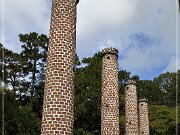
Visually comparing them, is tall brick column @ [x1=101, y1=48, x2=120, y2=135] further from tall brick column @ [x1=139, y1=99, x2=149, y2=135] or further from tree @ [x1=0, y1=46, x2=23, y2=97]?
tree @ [x1=0, y1=46, x2=23, y2=97]

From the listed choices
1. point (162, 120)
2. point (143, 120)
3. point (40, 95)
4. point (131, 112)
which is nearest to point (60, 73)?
point (131, 112)

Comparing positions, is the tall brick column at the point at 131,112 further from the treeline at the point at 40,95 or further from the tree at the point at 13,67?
the tree at the point at 13,67

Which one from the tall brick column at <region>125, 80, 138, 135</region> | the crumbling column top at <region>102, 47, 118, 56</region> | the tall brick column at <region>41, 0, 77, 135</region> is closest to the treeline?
the tall brick column at <region>125, 80, 138, 135</region>

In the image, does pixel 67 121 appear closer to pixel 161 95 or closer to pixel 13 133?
pixel 13 133

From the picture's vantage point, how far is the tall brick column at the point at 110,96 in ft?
51.4

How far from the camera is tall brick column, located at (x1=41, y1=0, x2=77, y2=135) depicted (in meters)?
8.95

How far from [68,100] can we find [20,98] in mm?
32811

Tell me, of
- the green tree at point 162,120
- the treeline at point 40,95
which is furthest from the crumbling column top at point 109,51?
the green tree at point 162,120

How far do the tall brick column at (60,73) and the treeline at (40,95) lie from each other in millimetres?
19563

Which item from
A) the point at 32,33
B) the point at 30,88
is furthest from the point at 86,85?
the point at 32,33

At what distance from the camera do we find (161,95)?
150ft

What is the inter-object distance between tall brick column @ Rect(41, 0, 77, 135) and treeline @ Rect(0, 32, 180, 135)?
1956cm

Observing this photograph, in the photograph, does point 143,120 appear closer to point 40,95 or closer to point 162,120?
point 162,120

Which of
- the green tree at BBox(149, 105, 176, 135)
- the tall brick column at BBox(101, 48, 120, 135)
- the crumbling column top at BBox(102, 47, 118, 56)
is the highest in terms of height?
the crumbling column top at BBox(102, 47, 118, 56)
